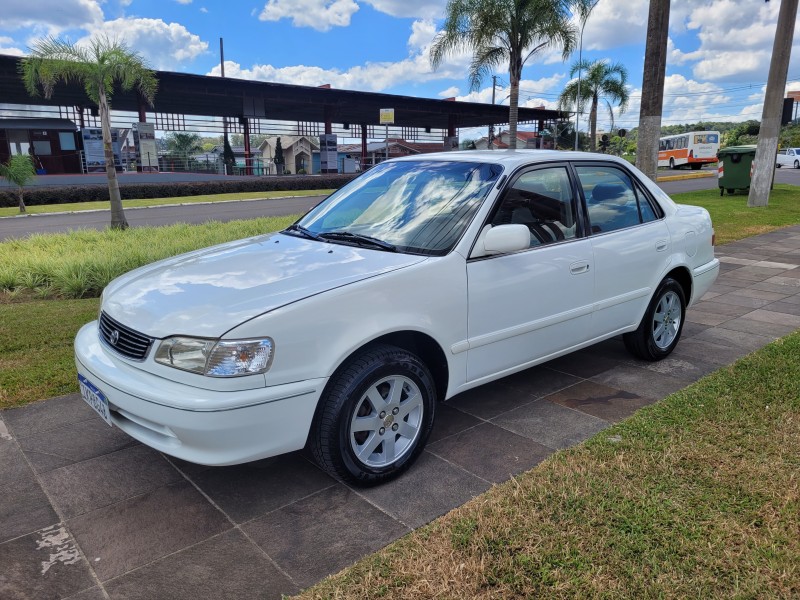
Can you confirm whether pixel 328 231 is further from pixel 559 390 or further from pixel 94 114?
pixel 94 114

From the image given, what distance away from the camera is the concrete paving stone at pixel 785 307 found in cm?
656

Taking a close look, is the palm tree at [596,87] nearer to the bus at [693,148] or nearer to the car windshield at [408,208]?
the bus at [693,148]

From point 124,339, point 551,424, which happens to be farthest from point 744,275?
point 124,339

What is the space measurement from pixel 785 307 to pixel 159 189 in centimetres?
2752

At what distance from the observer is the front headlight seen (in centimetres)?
267

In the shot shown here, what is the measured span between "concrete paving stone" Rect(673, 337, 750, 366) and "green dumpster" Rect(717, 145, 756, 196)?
1618cm

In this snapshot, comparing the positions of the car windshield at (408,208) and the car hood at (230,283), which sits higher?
the car windshield at (408,208)

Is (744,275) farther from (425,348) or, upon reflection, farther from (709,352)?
(425,348)

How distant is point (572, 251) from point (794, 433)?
166cm

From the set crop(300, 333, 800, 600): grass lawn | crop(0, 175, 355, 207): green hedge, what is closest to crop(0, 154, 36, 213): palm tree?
crop(0, 175, 355, 207): green hedge

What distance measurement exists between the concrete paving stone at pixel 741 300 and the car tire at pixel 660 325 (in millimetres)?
2283

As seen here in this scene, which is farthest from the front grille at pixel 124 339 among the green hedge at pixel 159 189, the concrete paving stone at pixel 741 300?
the green hedge at pixel 159 189

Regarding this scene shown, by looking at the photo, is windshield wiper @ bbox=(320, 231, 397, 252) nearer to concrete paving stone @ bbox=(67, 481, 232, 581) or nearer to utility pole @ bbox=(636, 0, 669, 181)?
concrete paving stone @ bbox=(67, 481, 232, 581)

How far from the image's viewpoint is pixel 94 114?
3881 centimetres
